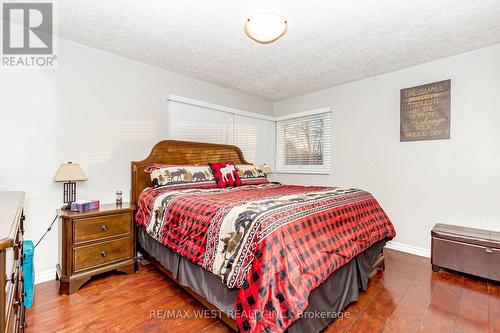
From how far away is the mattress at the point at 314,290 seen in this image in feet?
4.96

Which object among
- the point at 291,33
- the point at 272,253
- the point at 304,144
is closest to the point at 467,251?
the point at 272,253

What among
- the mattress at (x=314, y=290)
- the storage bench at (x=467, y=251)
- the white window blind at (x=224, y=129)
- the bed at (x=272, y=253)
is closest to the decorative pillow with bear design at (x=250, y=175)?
the white window blind at (x=224, y=129)

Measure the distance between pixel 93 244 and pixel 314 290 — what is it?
195 centimetres

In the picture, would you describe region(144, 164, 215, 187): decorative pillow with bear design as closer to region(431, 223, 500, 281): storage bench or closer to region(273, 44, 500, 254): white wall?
region(273, 44, 500, 254): white wall

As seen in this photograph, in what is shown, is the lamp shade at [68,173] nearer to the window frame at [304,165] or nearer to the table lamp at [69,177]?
the table lamp at [69,177]

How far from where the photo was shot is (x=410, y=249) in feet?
10.2

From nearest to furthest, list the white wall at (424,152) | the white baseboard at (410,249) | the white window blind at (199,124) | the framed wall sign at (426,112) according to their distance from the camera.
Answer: the white wall at (424,152) < the framed wall sign at (426,112) < the white baseboard at (410,249) < the white window blind at (199,124)

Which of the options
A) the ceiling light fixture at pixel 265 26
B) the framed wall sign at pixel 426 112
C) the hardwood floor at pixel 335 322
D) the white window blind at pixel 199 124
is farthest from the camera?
the white window blind at pixel 199 124

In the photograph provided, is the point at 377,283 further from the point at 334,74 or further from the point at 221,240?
the point at 334,74

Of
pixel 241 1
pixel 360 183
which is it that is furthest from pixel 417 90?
pixel 241 1

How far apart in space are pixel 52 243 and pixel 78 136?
1.09 meters

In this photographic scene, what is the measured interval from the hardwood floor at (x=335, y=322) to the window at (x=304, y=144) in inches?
82.8

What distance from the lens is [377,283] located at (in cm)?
226

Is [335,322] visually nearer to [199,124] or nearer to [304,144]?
[199,124]
